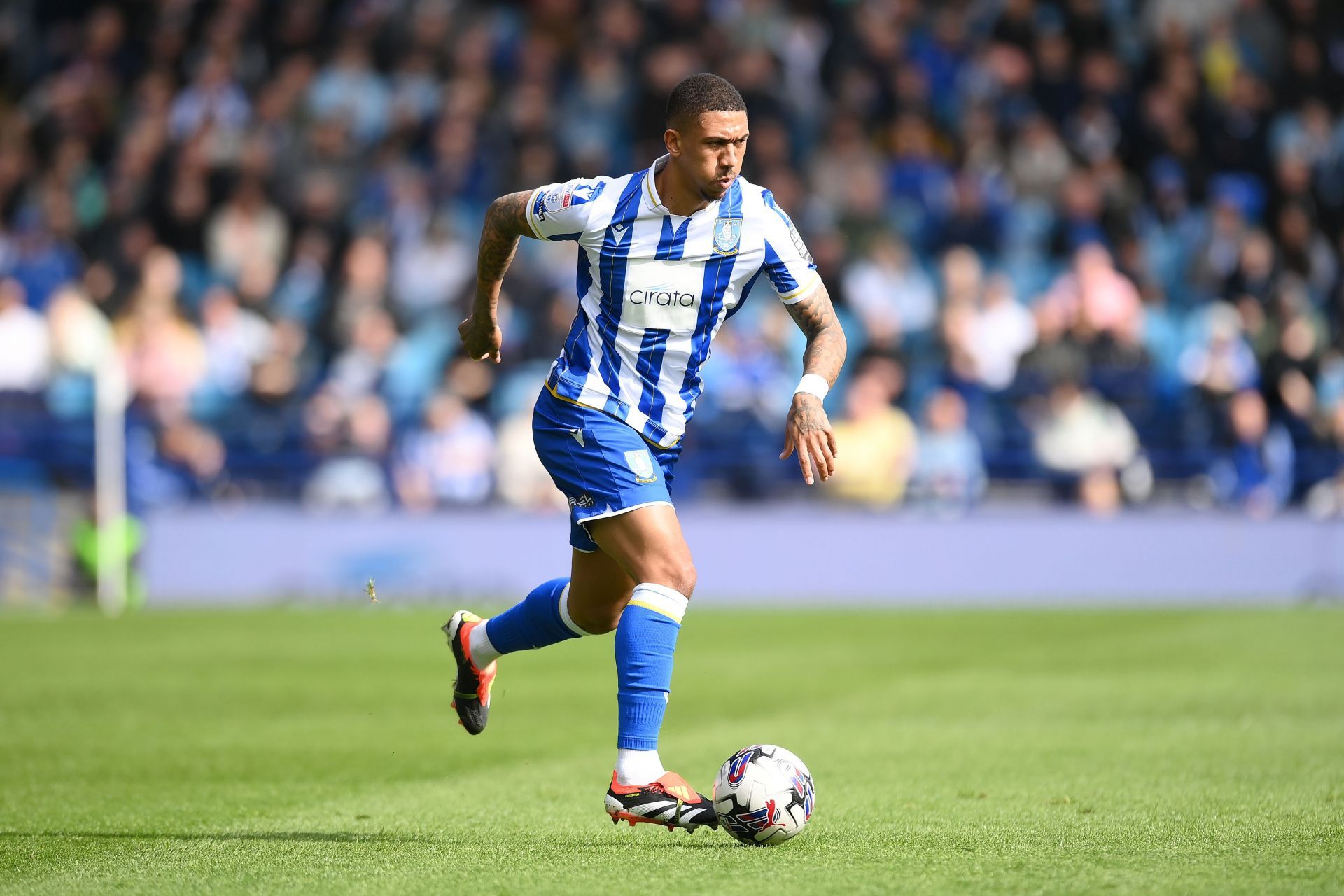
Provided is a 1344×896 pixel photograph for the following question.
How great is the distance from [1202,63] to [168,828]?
53.4 ft

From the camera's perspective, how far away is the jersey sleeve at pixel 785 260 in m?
5.94

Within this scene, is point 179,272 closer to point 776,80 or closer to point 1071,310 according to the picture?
point 776,80

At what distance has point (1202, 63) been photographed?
19328 millimetres

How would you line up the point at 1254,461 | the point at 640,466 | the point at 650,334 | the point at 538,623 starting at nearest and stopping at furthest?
the point at 640,466, the point at 650,334, the point at 538,623, the point at 1254,461

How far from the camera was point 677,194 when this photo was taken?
230 inches

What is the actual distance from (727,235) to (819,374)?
1.83ft

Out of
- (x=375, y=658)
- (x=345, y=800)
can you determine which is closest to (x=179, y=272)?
(x=375, y=658)

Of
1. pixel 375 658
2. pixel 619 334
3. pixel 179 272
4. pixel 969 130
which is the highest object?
pixel 969 130

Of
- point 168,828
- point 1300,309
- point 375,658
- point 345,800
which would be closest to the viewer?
point 168,828

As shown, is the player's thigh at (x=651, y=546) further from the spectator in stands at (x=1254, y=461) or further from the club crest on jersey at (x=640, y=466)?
the spectator in stands at (x=1254, y=461)

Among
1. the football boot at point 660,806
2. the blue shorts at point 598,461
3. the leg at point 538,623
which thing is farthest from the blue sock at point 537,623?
the football boot at point 660,806

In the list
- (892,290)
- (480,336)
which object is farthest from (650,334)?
(892,290)

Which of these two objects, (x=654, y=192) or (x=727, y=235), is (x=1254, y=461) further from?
(x=654, y=192)

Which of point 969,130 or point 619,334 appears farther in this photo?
point 969,130
